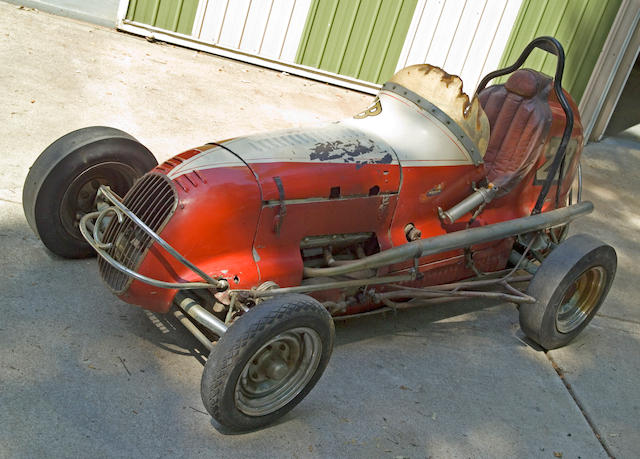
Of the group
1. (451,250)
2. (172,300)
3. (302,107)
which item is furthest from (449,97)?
(302,107)

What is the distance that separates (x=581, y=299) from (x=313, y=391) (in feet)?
7.05

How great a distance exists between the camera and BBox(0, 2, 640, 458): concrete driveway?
11.1 feet

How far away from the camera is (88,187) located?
4.44 m

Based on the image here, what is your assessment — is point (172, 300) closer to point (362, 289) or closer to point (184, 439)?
point (184, 439)

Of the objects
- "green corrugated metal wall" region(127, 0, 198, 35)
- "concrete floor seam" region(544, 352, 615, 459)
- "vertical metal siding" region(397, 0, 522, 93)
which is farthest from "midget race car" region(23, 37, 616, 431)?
"green corrugated metal wall" region(127, 0, 198, 35)

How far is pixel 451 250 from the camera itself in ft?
15.0

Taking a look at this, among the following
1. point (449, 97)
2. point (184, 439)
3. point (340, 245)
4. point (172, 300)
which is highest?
point (449, 97)

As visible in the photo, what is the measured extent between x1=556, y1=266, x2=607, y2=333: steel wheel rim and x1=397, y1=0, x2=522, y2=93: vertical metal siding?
445 cm

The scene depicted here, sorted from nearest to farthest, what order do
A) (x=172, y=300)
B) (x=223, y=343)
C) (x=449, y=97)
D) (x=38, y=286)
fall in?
(x=223, y=343), (x=172, y=300), (x=38, y=286), (x=449, y=97)

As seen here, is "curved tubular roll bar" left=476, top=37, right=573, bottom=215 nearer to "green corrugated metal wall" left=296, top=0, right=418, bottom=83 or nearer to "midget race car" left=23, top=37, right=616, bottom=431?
"midget race car" left=23, top=37, right=616, bottom=431

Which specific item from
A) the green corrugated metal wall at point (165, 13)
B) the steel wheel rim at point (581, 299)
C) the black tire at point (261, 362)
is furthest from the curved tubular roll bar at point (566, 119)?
the green corrugated metal wall at point (165, 13)

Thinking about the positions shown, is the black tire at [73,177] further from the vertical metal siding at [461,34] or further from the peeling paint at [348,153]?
the vertical metal siding at [461,34]

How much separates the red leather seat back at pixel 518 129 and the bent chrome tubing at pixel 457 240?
303 mm

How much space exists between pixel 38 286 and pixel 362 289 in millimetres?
1897
